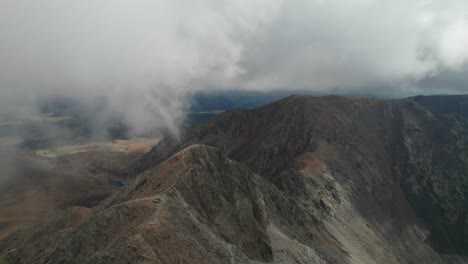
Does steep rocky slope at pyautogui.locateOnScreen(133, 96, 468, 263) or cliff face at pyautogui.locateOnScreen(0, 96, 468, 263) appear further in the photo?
steep rocky slope at pyautogui.locateOnScreen(133, 96, 468, 263)

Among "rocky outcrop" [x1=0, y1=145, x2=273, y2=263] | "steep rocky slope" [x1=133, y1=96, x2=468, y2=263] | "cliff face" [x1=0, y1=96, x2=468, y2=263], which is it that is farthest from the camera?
"steep rocky slope" [x1=133, y1=96, x2=468, y2=263]

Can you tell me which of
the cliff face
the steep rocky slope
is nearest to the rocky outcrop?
the cliff face

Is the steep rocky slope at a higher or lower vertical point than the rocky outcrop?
lower

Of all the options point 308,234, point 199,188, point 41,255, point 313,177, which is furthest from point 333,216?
point 41,255

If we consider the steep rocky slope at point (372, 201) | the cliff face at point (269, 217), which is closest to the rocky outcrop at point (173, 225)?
the cliff face at point (269, 217)

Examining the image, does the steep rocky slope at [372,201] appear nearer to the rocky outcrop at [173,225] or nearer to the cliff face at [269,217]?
the cliff face at [269,217]

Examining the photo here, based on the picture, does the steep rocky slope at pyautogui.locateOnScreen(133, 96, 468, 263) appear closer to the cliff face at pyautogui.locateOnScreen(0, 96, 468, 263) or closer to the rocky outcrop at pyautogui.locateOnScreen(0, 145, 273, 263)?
the cliff face at pyautogui.locateOnScreen(0, 96, 468, 263)

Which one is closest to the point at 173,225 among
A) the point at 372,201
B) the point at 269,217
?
the point at 269,217

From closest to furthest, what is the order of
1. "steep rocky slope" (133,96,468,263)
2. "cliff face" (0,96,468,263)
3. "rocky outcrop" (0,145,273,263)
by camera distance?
"rocky outcrop" (0,145,273,263)
"cliff face" (0,96,468,263)
"steep rocky slope" (133,96,468,263)

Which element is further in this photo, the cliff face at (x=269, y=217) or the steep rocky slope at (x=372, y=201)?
the steep rocky slope at (x=372, y=201)
